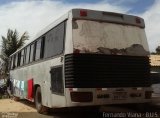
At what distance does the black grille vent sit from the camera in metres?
8.73

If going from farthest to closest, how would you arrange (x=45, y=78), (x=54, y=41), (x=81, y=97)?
1. (x=45, y=78)
2. (x=54, y=41)
3. (x=81, y=97)

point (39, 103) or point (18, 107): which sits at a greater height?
point (39, 103)

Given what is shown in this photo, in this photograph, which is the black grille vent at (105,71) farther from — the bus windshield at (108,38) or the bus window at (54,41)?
the bus window at (54,41)

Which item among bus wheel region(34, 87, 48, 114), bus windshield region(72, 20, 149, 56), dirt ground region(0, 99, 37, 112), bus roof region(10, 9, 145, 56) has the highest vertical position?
bus roof region(10, 9, 145, 56)

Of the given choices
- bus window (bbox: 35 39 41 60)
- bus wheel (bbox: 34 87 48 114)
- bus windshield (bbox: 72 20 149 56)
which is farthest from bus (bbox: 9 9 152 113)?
bus window (bbox: 35 39 41 60)

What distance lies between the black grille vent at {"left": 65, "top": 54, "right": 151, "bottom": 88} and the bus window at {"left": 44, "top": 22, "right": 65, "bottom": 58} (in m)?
0.79

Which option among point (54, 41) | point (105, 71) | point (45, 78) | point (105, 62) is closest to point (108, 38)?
point (105, 62)

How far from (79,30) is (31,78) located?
16.3 feet

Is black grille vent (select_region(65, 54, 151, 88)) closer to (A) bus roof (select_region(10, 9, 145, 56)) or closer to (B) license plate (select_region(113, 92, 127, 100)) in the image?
(B) license plate (select_region(113, 92, 127, 100))

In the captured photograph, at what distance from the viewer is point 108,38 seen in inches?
370

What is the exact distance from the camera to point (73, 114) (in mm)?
11750

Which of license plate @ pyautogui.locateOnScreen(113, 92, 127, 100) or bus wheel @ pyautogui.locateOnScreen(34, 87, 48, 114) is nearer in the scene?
license plate @ pyautogui.locateOnScreen(113, 92, 127, 100)

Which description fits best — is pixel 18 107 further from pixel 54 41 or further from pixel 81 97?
pixel 81 97

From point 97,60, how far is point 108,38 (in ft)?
2.73
